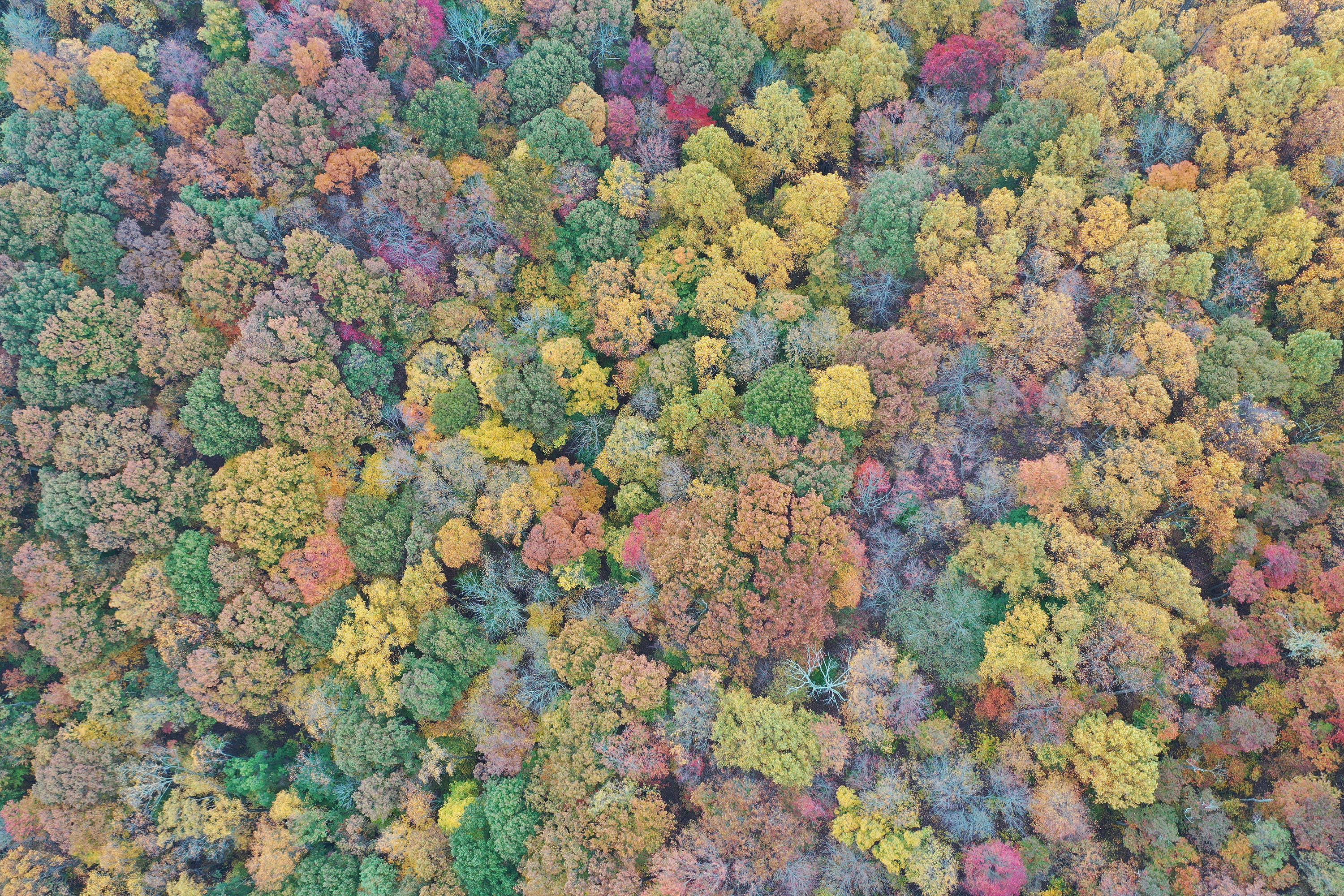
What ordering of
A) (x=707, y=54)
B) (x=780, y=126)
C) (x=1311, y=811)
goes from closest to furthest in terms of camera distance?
(x=1311, y=811) < (x=780, y=126) < (x=707, y=54)

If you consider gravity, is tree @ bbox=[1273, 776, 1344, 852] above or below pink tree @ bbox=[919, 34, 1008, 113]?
below

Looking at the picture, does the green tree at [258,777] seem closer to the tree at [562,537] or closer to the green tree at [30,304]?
the tree at [562,537]

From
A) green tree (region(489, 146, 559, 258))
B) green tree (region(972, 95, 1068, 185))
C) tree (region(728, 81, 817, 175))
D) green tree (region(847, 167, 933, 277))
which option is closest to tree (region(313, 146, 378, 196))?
green tree (region(489, 146, 559, 258))

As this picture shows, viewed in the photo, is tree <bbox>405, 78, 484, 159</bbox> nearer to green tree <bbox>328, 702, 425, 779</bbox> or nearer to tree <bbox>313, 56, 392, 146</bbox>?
tree <bbox>313, 56, 392, 146</bbox>

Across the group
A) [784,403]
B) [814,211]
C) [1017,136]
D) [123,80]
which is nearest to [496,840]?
[784,403]

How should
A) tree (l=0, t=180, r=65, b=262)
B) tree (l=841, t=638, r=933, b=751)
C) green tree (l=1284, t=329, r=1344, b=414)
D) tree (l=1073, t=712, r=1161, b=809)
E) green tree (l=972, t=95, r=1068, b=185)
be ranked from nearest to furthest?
tree (l=1073, t=712, r=1161, b=809)
tree (l=841, t=638, r=933, b=751)
green tree (l=1284, t=329, r=1344, b=414)
green tree (l=972, t=95, r=1068, b=185)
tree (l=0, t=180, r=65, b=262)

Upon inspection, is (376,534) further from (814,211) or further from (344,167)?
(814,211)

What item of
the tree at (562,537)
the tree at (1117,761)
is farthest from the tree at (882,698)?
the tree at (562,537)
